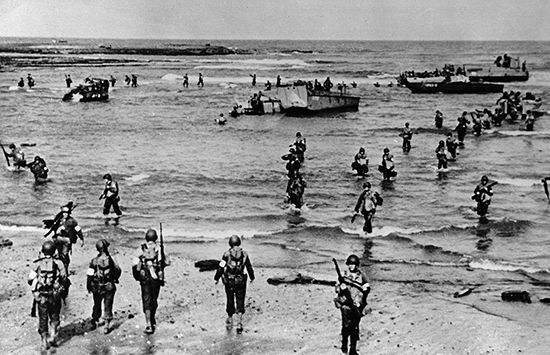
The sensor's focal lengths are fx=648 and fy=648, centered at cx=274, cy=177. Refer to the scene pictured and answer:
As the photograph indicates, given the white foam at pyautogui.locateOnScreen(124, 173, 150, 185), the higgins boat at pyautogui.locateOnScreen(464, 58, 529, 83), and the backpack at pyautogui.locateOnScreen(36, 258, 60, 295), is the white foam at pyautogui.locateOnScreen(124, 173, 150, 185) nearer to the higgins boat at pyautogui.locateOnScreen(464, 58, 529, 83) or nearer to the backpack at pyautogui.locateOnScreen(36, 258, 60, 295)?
the backpack at pyautogui.locateOnScreen(36, 258, 60, 295)

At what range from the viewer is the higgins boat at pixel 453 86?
7538 centimetres

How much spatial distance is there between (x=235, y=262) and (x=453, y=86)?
67787 mm

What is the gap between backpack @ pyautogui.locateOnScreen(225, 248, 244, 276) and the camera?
473 inches

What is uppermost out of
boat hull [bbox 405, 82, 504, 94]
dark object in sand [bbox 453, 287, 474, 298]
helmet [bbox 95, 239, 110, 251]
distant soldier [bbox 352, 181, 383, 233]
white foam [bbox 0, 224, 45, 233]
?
boat hull [bbox 405, 82, 504, 94]

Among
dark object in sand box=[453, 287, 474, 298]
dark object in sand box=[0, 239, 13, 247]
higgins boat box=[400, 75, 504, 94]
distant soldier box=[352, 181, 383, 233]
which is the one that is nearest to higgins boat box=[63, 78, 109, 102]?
higgins boat box=[400, 75, 504, 94]

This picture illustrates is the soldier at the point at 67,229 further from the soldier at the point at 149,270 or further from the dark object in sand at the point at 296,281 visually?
the dark object in sand at the point at 296,281

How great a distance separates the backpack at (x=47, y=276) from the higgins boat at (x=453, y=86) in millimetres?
69457

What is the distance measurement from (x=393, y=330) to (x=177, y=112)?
48992 millimetres

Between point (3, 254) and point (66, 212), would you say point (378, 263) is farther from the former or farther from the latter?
point (3, 254)

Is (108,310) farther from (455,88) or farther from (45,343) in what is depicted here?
(455,88)

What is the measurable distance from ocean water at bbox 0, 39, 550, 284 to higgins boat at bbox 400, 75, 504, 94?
14537mm

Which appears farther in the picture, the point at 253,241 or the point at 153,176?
the point at 153,176

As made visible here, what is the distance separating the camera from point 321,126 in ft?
164

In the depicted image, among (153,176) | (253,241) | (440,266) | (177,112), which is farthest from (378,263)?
(177,112)
